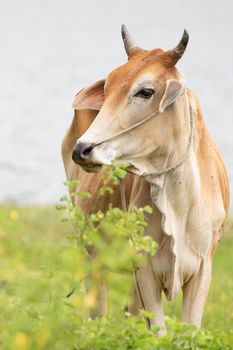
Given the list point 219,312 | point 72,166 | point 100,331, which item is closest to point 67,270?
point 100,331

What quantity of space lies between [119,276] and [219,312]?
5547 millimetres

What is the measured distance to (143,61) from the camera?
6383 mm

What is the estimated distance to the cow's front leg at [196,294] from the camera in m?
6.68

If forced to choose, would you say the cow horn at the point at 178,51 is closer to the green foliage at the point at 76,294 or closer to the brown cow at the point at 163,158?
the brown cow at the point at 163,158

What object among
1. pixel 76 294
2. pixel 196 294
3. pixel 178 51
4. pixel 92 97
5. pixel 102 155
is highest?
pixel 178 51

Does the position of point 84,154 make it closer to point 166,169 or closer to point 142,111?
point 142,111

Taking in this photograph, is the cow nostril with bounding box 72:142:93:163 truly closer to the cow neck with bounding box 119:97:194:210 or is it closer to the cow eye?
the cow neck with bounding box 119:97:194:210

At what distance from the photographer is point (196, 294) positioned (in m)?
6.71

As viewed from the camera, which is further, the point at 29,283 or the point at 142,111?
the point at 142,111

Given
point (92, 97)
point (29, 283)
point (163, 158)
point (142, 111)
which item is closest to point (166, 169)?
point (163, 158)

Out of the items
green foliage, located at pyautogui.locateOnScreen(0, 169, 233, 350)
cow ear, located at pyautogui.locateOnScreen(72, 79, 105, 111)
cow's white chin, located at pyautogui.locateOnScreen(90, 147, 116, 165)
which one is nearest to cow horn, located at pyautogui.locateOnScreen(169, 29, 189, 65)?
cow ear, located at pyautogui.locateOnScreen(72, 79, 105, 111)

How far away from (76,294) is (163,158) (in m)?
2.26

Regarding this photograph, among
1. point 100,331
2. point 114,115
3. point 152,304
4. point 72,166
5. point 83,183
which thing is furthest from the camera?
point 72,166

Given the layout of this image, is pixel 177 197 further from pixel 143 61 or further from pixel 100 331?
pixel 100 331
